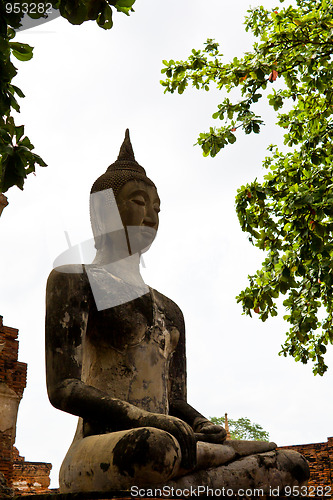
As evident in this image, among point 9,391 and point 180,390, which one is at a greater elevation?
point 9,391

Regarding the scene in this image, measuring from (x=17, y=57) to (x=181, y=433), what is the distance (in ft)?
6.80

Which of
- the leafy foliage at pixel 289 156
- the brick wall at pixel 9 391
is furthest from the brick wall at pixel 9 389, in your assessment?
the leafy foliage at pixel 289 156

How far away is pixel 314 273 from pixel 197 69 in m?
3.19

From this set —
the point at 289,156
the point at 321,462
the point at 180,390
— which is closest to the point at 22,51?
the point at 180,390

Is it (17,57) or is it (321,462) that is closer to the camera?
(17,57)

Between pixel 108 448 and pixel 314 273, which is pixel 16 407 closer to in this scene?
pixel 314 273

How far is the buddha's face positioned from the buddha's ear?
0.04 m

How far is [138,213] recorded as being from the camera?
3.51m

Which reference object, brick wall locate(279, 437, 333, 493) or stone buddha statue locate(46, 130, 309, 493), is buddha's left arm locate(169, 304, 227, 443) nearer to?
stone buddha statue locate(46, 130, 309, 493)

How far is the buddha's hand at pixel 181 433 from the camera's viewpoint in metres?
2.51

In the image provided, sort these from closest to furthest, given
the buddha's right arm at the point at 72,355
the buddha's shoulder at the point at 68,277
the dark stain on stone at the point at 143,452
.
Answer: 1. the dark stain on stone at the point at 143,452
2. the buddha's right arm at the point at 72,355
3. the buddha's shoulder at the point at 68,277

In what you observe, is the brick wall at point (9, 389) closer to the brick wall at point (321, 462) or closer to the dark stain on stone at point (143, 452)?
the brick wall at point (321, 462)

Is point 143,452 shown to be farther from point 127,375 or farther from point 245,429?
point 245,429

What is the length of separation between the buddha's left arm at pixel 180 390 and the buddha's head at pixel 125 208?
0.54 meters
